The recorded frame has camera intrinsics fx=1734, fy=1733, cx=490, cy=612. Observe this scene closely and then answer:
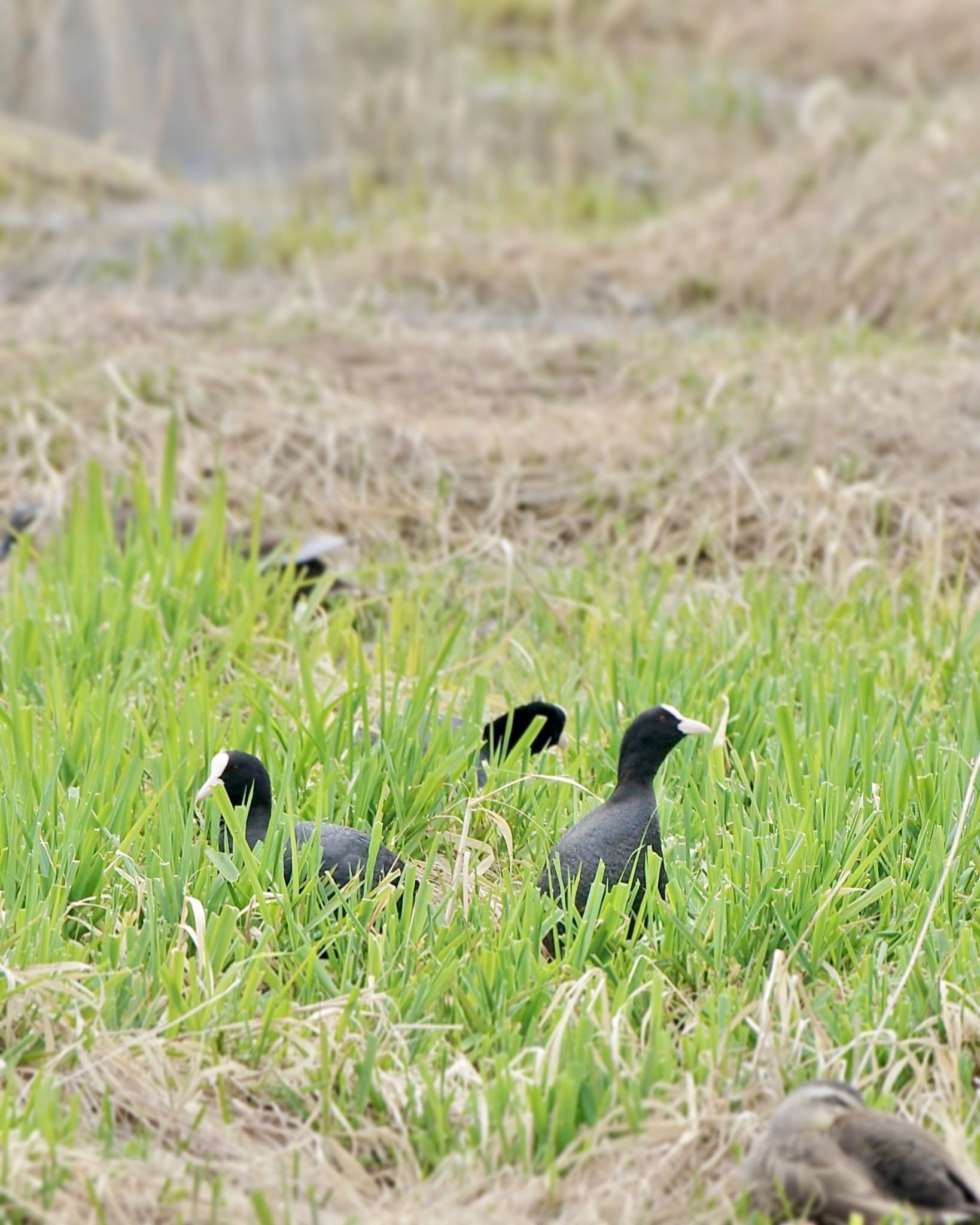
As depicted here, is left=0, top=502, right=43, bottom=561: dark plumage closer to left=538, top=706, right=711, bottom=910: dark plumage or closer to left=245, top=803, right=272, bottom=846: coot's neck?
left=245, top=803, right=272, bottom=846: coot's neck

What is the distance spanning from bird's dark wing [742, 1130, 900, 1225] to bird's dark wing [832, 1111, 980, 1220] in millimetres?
18

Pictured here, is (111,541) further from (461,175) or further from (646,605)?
(461,175)

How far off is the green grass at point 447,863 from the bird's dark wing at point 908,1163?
0.21 metres

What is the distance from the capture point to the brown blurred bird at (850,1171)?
214 centimetres

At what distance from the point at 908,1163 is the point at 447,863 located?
1245mm

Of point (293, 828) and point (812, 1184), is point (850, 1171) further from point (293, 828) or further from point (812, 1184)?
point (293, 828)

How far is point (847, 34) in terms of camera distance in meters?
15.4

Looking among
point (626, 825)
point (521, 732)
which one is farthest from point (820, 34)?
point (626, 825)

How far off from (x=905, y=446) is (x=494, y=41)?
12.4 metres

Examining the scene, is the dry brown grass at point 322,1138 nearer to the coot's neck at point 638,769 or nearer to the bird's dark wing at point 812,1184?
the bird's dark wing at point 812,1184

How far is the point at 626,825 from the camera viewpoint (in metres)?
2.97

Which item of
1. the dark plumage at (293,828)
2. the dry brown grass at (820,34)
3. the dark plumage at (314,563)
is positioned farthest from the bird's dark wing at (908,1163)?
the dry brown grass at (820,34)

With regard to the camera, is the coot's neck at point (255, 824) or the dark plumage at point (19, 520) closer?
the coot's neck at point (255, 824)

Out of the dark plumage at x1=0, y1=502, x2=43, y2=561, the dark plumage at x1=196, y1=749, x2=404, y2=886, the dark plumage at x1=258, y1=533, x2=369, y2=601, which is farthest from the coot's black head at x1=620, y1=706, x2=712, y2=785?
the dark plumage at x1=0, y1=502, x2=43, y2=561
